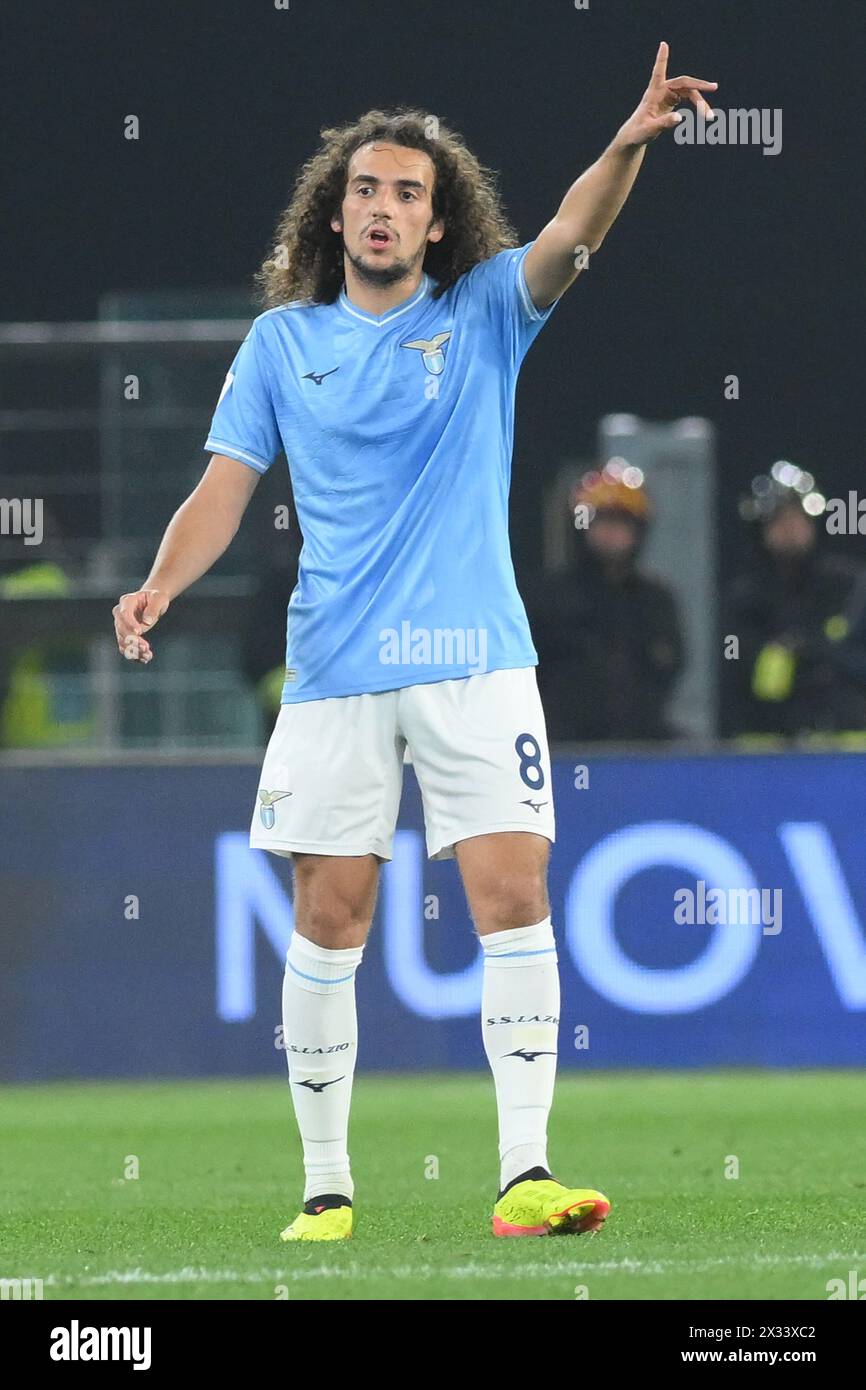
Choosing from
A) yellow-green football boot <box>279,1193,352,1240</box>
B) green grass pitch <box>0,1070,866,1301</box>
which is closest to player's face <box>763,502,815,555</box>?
green grass pitch <box>0,1070,866,1301</box>

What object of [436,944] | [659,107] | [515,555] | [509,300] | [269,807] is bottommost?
[436,944]

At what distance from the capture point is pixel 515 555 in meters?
12.1

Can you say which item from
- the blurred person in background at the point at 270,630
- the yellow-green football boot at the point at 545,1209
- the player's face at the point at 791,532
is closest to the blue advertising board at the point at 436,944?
the blurred person in background at the point at 270,630

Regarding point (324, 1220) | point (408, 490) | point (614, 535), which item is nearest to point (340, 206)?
point (408, 490)

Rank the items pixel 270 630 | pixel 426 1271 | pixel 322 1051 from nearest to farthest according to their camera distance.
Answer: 1. pixel 426 1271
2. pixel 322 1051
3. pixel 270 630

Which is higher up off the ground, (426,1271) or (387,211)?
(387,211)

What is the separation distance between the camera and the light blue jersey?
4574 millimetres

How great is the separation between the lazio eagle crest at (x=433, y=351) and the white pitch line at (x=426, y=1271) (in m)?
1.68

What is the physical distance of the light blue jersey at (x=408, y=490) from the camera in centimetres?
457

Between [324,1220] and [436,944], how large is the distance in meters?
3.58

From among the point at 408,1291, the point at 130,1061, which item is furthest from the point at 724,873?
the point at 408,1291

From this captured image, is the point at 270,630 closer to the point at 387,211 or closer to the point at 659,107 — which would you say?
the point at 387,211

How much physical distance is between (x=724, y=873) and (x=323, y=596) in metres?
3.85

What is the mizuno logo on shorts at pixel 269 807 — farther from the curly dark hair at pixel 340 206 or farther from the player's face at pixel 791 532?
the player's face at pixel 791 532
